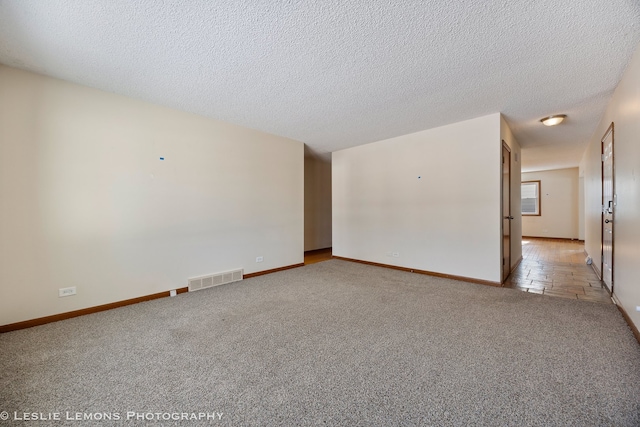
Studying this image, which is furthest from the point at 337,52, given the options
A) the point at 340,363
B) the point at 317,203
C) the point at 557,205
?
the point at 557,205

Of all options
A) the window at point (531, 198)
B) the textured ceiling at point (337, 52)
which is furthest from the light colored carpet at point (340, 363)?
the window at point (531, 198)

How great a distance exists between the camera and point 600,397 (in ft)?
4.72

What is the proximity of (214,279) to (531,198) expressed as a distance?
10.9 m

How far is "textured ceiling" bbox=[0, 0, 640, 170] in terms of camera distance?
1.72 meters

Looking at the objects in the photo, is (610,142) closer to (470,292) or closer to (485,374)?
(470,292)

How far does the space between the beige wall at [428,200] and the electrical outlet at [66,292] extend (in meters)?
4.43

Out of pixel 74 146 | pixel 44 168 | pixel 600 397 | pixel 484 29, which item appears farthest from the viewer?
pixel 74 146

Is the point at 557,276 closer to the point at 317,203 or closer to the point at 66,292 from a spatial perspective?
the point at 317,203

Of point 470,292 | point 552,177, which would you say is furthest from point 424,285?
point 552,177

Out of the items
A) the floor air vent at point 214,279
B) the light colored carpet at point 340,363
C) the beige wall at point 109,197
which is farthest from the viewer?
the floor air vent at point 214,279

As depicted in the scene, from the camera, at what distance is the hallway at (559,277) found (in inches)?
129

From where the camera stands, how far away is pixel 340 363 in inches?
70.5

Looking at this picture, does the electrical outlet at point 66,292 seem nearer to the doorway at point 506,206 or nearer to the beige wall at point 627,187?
the beige wall at point 627,187

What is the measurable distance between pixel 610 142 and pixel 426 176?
2167 millimetres
